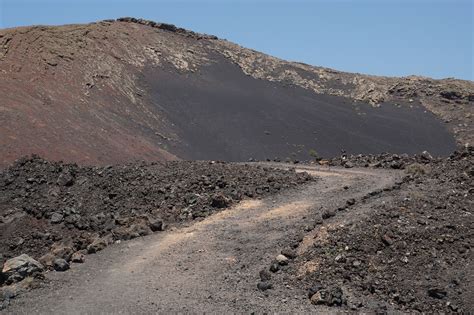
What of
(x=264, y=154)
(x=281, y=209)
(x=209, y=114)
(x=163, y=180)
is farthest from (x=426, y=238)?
(x=209, y=114)

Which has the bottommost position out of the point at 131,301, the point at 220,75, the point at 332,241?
the point at 131,301

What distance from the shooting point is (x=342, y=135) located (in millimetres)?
39000

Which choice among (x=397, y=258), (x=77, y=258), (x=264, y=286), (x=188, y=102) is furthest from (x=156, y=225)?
(x=188, y=102)

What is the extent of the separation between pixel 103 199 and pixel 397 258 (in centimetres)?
896

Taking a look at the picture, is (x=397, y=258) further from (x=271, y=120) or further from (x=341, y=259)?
(x=271, y=120)

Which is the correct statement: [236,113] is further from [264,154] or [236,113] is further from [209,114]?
[264,154]

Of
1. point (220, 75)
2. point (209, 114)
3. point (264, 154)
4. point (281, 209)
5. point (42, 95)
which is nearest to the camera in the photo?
point (281, 209)

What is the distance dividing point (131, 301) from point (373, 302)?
3.99 meters

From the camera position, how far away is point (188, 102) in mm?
39156

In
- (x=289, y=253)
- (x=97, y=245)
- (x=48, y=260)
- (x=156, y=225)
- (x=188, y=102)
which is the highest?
(x=188, y=102)

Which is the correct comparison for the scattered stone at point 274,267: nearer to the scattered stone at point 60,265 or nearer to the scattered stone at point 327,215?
the scattered stone at point 327,215

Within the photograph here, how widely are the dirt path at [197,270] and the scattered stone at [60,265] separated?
0.15 m

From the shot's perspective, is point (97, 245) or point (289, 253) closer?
point (289, 253)

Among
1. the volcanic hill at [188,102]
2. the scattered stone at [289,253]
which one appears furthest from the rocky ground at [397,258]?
the volcanic hill at [188,102]
